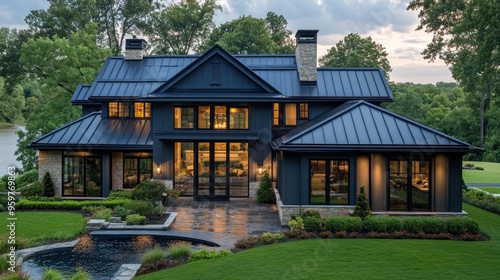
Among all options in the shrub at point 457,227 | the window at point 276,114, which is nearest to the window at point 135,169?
the window at point 276,114

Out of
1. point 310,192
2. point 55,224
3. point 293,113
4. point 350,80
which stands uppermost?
point 350,80

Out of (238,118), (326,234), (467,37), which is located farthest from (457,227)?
(467,37)

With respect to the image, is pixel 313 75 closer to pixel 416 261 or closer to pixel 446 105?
pixel 416 261

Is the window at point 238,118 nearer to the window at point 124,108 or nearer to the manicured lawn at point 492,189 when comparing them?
the window at point 124,108

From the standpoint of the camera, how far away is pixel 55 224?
51.8 ft

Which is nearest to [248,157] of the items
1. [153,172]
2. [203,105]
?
[203,105]

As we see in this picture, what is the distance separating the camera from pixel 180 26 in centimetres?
4534

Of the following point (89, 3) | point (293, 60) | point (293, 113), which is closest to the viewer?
point (293, 113)

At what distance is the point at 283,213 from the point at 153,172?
28.2 feet

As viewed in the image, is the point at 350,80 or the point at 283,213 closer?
the point at 283,213

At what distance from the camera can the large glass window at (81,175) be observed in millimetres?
21078

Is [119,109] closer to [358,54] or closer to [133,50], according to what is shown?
[133,50]

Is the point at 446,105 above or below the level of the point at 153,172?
above

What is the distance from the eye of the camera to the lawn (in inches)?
384
